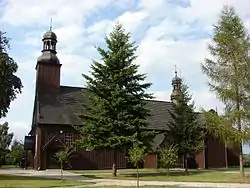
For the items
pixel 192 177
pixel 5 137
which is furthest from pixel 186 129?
pixel 5 137

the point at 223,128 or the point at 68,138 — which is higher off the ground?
the point at 223,128

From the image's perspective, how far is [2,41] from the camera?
33.3m

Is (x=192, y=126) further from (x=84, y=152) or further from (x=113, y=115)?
(x=84, y=152)

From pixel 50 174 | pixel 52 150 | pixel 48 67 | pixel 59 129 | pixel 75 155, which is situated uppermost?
pixel 48 67

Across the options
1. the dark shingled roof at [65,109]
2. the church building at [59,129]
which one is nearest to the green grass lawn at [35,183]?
the church building at [59,129]

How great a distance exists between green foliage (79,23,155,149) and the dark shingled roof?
36.6 feet

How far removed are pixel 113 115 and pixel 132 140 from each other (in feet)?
9.52

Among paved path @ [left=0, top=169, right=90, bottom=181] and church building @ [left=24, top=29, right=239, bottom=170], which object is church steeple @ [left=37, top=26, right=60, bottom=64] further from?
paved path @ [left=0, top=169, right=90, bottom=181]

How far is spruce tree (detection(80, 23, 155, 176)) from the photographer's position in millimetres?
31750

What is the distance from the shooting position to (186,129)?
123 ft

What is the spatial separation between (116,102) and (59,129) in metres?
17.3

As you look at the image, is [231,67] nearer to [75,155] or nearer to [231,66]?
[231,66]

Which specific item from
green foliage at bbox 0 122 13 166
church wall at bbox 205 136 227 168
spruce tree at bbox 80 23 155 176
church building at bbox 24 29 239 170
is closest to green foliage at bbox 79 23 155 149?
spruce tree at bbox 80 23 155 176

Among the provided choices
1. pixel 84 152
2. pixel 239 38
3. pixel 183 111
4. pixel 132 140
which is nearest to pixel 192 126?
pixel 183 111
